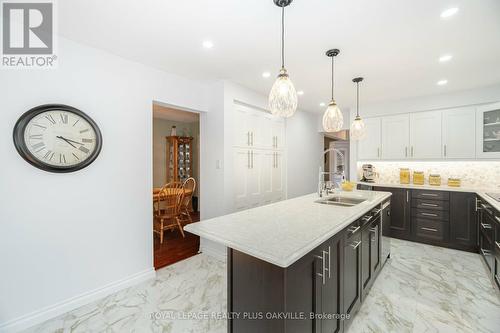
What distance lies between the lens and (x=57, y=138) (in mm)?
1944

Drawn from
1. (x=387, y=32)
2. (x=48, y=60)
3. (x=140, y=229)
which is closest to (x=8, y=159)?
(x=48, y=60)

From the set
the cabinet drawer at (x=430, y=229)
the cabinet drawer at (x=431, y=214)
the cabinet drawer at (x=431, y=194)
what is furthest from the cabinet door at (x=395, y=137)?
the cabinet drawer at (x=430, y=229)

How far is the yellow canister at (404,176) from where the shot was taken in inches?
159

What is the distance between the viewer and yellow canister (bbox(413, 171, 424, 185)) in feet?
12.8

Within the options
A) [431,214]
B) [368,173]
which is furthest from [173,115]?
[431,214]

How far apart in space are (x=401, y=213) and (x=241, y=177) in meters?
2.84

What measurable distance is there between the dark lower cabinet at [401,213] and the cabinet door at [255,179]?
2326 millimetres

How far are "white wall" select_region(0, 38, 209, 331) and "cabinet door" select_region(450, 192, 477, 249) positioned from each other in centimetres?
442

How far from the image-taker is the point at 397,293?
88.6 inches

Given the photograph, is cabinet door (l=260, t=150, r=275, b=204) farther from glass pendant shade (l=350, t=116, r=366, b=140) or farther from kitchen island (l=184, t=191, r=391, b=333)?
kitchen island (l=184, t=191, r=391, b=333)

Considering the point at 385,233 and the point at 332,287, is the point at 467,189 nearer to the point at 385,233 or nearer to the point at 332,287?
the point at 385,233

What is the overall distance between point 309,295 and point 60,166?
2.29 meters

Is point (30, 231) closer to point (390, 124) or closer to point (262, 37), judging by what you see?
point (262, 37)

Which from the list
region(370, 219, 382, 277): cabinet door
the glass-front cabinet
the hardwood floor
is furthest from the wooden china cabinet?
the glass-front cabinet
